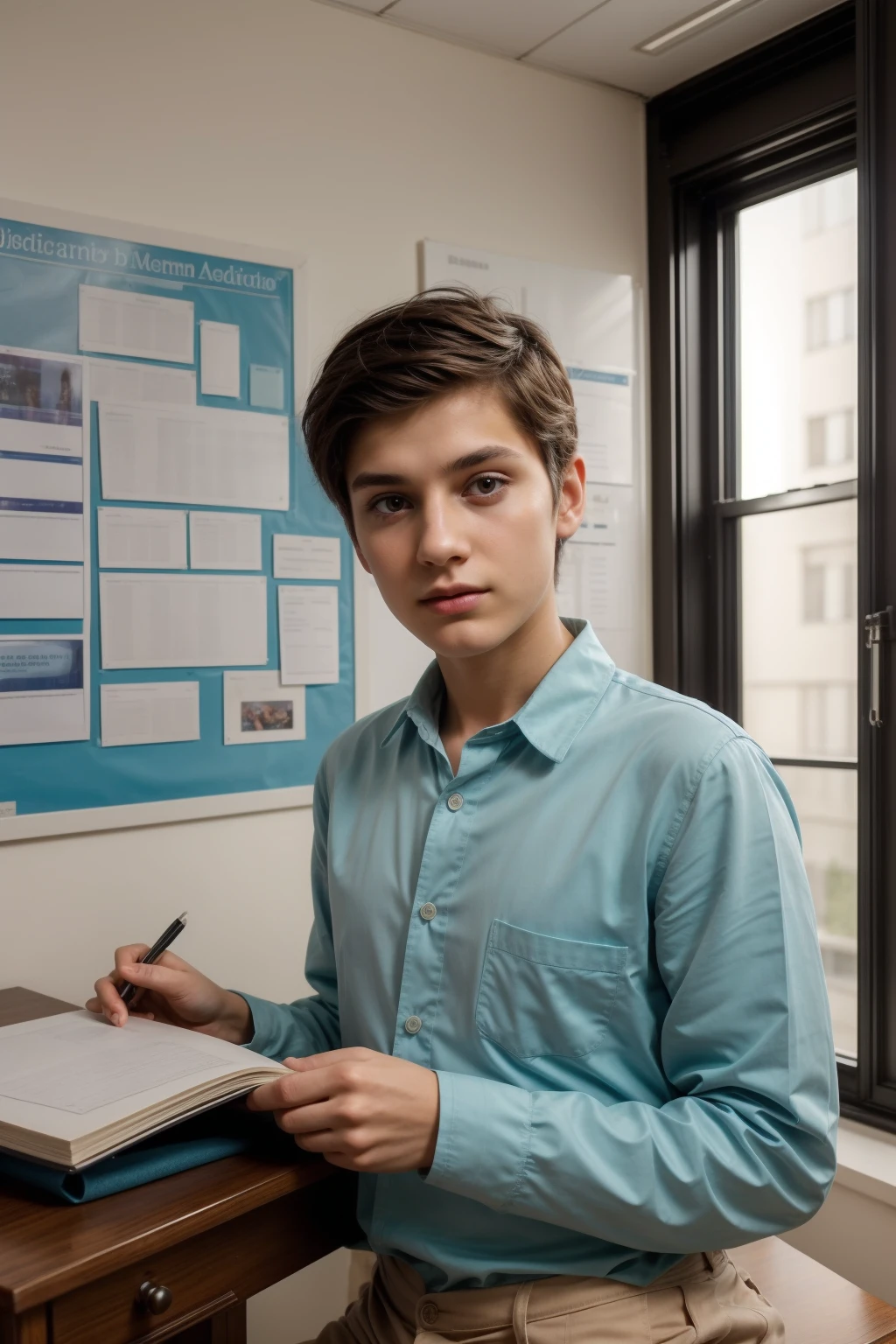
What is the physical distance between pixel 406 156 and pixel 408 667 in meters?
1.04

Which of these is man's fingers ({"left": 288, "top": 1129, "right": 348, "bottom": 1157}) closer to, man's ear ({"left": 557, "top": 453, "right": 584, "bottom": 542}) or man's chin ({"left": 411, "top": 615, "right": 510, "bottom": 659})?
man's chin ({"left": 411, "top": 615, "right": 510, "bottom": 659})

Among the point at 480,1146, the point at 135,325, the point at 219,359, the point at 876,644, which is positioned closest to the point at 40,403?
the point at 135,325

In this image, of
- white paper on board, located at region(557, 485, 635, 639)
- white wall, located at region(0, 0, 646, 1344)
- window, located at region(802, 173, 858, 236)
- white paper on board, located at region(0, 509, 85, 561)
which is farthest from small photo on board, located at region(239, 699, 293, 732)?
window, located at region(802, 173, 858, 236)

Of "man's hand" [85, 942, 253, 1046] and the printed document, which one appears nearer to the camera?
"man's hand" [85, 942, 253, 1046]

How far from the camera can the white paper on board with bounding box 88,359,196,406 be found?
76.8 inches

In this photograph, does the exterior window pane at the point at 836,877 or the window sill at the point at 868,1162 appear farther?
the exterior window pane at the point at 836,877

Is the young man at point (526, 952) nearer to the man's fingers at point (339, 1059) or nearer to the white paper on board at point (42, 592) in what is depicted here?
the man's fingers at point (339, 1059)

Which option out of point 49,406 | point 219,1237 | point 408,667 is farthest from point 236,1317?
point 49,406

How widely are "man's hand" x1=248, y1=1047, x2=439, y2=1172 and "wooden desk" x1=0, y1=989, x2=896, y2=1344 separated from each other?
0.43ft

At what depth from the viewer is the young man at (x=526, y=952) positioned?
0.94m

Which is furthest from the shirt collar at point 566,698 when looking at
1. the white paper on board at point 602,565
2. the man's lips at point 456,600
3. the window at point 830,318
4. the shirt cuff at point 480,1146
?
the window at point 830,318

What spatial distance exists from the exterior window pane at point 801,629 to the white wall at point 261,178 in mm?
804

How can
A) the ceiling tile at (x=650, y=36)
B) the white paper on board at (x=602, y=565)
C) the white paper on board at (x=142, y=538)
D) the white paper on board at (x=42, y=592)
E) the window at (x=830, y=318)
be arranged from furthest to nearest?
1. the white paper on board at (x=602, y=565)
2. the window at (x=830, y=318)
3. the ceiling tile at (x=650, y=36)
4. the white paper on board at (x=142, y=538)
5. the white paper on board at (x=42, y=592)

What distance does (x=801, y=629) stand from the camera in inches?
100.0
